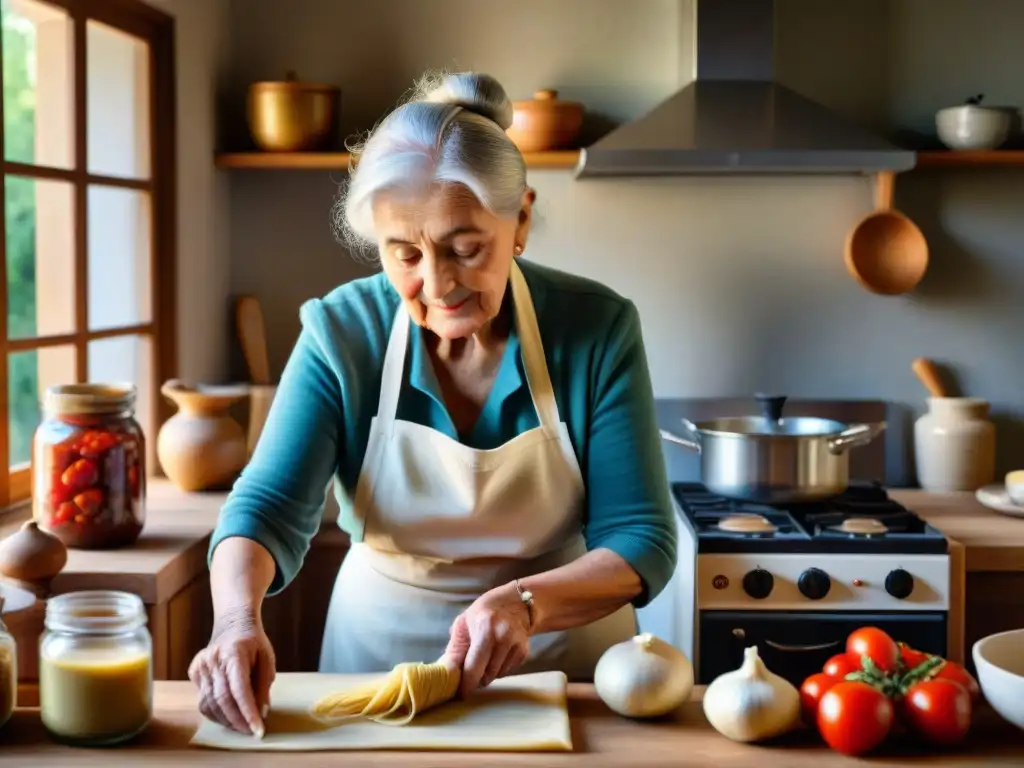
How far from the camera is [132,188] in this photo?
2729 millimetres

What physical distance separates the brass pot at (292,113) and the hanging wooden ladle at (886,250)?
127cm

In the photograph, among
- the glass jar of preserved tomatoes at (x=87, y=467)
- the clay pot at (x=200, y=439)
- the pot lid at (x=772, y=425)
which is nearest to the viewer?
the glass jar of preserved tomatoes at (x=87, y=467)

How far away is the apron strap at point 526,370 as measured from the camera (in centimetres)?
174

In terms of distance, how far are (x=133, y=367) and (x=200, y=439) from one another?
1.15 ft

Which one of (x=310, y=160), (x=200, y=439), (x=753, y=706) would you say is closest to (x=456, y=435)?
(x=753, y=706)

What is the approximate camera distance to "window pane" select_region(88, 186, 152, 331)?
2.67 meters

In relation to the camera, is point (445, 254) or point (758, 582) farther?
point (758, 582)

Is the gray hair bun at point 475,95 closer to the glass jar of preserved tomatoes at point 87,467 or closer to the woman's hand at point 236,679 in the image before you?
the woman's hand at point 236,679

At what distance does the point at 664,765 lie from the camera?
1.20 m

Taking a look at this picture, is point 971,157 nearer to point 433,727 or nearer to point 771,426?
point 771,426

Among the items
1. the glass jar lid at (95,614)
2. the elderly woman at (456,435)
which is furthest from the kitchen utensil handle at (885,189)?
the glass jar lid at (95,614)

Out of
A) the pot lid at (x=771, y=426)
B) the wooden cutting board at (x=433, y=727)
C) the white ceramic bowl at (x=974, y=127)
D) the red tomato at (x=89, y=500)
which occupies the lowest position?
the wooden cutting board at (x=433, y=727)

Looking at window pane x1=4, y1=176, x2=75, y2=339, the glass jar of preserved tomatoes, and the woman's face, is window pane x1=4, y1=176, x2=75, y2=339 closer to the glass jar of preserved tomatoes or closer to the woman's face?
the glass jar of preserved tomatoes

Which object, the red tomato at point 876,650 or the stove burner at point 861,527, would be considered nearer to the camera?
the red tomato at point 876,650
